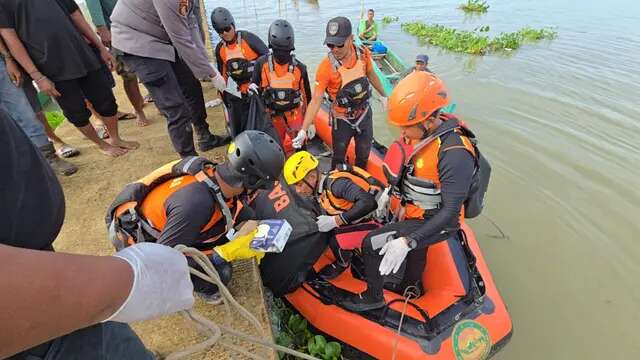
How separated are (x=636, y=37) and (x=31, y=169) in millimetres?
15647

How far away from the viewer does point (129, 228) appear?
7.17ft

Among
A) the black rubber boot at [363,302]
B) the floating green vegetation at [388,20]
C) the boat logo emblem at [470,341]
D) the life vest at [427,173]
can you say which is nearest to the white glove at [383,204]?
the life vest at [427,173]

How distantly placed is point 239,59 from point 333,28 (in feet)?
5.21

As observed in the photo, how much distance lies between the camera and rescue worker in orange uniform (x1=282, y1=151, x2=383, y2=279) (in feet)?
9.73

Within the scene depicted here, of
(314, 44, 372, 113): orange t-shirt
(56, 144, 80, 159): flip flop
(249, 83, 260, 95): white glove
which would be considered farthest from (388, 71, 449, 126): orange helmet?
(56, 144, 80, 159): flip flop

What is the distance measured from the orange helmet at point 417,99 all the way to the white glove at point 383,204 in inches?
34.2

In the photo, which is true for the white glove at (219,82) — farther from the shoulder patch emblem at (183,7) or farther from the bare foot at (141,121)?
the bare foot at (141,121)

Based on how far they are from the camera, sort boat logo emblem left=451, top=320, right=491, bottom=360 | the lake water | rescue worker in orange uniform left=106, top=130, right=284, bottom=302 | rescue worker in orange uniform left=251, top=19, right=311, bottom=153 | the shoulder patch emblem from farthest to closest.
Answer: rescue worker in orange uniform left=251, top=19, right=311, bottom=153
the lake water
the shoulder patch emblem
boat logo emblem left=451, top=320, right=491, bottom=360
rescue worker in orange uniform left=106, top=130, right=284, bottom=302

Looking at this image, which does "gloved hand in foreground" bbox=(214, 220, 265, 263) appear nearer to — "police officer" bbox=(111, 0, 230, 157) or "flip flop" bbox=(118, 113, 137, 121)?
"police officer" bbox=(111, 0, 230, 157)

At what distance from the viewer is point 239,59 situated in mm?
4789

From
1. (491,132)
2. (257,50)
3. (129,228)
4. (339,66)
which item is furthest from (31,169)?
(491,132)

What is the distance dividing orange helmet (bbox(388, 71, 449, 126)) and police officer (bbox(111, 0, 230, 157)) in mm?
1931

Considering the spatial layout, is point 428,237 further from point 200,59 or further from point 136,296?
point 200,59

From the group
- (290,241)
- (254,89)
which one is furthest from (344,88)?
(290,241)
